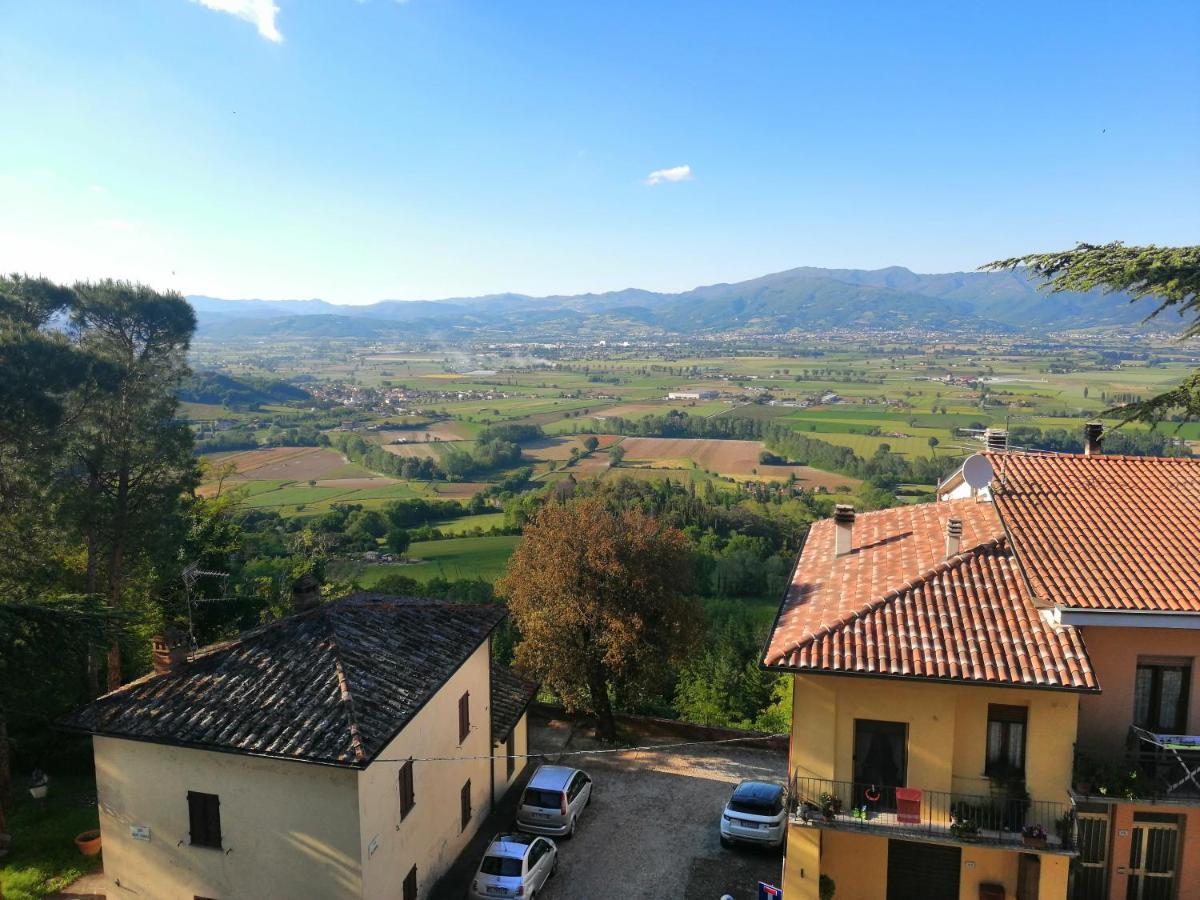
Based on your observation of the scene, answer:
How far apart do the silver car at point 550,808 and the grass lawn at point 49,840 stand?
27.0 feet

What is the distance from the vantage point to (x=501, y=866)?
506 inches

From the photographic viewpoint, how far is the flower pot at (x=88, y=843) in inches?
566

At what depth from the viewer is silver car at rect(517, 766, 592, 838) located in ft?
49.2

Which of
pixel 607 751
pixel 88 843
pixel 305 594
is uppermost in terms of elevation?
pixel 305 594

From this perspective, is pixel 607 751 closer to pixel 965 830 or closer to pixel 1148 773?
pixel 965 830

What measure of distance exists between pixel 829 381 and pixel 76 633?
583ft

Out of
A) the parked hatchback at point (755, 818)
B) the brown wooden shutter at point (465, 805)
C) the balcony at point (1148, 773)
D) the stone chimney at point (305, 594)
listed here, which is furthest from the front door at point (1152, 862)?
the stone chimney at point (305, 594)

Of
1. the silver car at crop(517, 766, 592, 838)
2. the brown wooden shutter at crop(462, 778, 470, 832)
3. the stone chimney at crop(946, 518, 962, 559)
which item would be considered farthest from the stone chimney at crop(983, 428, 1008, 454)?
the brown wooden shutter at crop(462, 778, 470, 832)

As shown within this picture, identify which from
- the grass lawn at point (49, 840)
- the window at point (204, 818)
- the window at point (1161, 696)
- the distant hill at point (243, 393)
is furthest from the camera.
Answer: the distant hill at point (243, 393)

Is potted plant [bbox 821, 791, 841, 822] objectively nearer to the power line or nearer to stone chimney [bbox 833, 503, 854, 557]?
stone chimney [bbox 833, 503, 854, 557]

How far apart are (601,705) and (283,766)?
9723 mm

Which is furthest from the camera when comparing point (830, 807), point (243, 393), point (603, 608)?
point (243, 393)

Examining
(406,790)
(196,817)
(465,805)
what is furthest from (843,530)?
(196,817)

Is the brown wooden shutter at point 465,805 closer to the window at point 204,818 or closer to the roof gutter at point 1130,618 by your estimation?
the window at point 204,818
